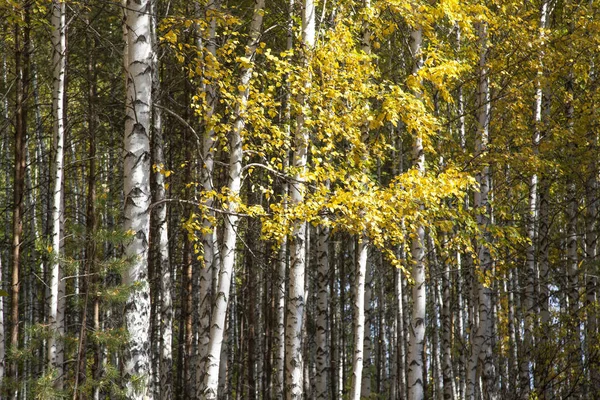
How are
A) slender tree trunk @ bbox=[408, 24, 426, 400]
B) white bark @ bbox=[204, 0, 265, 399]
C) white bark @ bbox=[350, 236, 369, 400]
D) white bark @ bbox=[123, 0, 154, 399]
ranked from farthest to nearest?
white bark @ bbox=[350, 236, 369, 400] < slender tree trunk @ bbox=[408, 24, 426, 400] < white bark @ bbox=[204, 0, 265, 399] < white bark @ bbox=[123, 0, 154, 399]

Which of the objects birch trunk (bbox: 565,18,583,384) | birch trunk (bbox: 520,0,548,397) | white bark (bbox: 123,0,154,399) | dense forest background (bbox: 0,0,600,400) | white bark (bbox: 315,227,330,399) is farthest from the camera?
white bark (bbox: 315,227,330,399)

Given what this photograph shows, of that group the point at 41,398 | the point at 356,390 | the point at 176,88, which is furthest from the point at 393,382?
the point at 41,398

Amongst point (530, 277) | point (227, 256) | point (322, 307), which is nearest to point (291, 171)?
point (227, 256)

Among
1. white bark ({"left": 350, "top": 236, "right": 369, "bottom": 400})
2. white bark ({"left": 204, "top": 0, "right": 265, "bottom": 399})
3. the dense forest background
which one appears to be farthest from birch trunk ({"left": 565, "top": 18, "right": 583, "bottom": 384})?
white bark ({"left": 204, "top": 0, "right": 265, "bottom": 399})

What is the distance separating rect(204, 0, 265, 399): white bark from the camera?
8.95m

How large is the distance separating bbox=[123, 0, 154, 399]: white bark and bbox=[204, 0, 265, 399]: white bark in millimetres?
2671

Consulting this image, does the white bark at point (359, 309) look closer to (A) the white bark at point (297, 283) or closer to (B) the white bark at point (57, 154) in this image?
(A) the white bark at point (297, 283)

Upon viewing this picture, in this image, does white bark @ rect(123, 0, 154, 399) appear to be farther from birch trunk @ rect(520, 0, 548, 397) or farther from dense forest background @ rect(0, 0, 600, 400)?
birch trunk @ rect(520, 0, 548, 397)

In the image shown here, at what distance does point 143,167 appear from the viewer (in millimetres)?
6070

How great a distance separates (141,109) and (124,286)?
1.52 meters

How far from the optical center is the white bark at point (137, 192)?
5939 mm

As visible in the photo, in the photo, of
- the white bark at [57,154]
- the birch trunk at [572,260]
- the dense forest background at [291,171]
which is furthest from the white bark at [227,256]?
the birch trunk at [572,260]

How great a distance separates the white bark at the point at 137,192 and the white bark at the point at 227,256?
2671 mm

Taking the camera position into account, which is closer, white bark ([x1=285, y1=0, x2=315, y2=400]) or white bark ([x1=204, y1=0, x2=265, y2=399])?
white bark ([x1=204, y1=0, x2=265, y2=399])
